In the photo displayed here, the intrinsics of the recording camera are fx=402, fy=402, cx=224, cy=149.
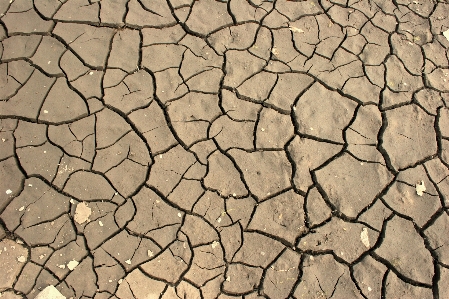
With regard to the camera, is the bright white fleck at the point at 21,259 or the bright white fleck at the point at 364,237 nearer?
the bright white fleck at the point at 21,259

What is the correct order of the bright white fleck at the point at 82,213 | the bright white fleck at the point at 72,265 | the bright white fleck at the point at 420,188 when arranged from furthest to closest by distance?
the bright white fleck at the point at 420,188 < the bright white fleck at the point at 82,213 < the bright white fleck at the point at 72,265

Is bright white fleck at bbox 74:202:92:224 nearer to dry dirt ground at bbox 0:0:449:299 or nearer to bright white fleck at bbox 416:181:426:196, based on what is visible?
dry dirt ground at bbox 0:0:449:299

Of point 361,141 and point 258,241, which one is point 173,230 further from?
point 361,141

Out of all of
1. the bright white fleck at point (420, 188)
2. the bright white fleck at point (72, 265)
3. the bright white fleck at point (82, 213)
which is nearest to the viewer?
the bright white fleck at point (72, 265)

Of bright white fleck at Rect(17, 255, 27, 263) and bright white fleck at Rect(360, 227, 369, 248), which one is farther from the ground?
bright white fleck at Rect(360, 227, 369, 248)

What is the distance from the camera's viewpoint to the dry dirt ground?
2.71 meters

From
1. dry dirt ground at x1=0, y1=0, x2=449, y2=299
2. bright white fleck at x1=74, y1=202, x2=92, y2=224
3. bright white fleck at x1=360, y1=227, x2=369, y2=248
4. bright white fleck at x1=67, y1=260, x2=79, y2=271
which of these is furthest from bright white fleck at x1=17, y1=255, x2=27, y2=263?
bright white fleck at x1=360, y1=227, x2=369, y2=248

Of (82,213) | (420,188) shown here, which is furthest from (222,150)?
(420,188)

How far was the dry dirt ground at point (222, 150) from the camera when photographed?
271 cm

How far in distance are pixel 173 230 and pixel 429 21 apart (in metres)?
3.16

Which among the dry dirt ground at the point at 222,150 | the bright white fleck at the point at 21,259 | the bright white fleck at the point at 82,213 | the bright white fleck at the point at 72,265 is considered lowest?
the bright white fleck at the point at 21,259

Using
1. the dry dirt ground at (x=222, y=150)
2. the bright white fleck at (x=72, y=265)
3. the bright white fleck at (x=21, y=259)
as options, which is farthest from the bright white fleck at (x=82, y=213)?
the bright white fleck at (x=21, y=259)

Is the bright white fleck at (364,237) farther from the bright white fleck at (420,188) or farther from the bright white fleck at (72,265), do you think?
the bright white fleck at (72,265)

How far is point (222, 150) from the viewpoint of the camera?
10.2 ft
